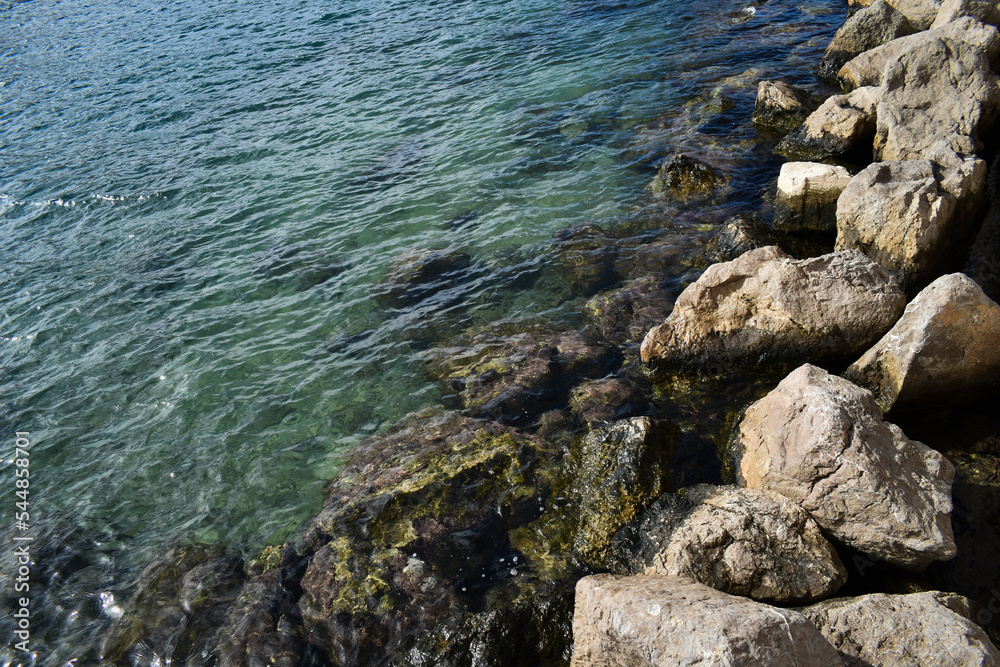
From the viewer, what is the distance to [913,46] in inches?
432

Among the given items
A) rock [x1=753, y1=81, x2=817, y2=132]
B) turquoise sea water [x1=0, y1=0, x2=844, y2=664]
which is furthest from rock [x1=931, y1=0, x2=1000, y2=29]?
turquoise sea water [x1=0, y1=0, x2=844, y2=664]

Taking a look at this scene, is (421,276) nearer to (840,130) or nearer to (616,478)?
(616,478)

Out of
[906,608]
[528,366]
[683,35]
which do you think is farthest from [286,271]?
[683,35]

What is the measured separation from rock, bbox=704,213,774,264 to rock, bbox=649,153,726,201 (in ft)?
6.55

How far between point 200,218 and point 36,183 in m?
6.65

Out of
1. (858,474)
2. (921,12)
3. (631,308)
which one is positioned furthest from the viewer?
(921,12)

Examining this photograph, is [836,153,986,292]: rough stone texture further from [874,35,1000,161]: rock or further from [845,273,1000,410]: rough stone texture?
[845,273,1000,410]: rough stone texture

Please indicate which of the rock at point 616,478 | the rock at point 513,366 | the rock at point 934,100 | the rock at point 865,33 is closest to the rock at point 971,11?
the rock at point 865,33

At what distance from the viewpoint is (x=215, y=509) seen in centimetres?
827

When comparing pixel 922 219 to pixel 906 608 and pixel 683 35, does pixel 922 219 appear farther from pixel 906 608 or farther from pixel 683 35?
pixel 683 35

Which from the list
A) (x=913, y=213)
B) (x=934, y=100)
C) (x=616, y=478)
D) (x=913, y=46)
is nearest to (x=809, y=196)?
(x=913, y=213)

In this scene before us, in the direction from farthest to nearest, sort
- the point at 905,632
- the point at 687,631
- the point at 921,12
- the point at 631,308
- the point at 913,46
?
the point at 921,12 → the point at 913,46 → the point at 631,308 → the point at 905,632 → the point at 687,631

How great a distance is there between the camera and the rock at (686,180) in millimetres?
12383

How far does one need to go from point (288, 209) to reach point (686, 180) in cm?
951
